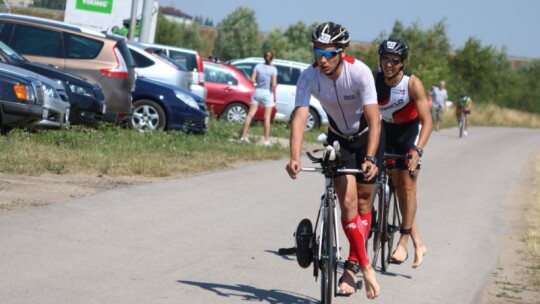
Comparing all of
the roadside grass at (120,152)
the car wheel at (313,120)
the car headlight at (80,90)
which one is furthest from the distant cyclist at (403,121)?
the car wheel at (313,120)

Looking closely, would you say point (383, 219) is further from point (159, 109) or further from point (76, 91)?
point (159, 109)

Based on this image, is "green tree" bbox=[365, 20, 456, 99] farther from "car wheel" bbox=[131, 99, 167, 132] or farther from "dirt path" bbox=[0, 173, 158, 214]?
"dirt path" bbox=[0, 173, 158, 214]

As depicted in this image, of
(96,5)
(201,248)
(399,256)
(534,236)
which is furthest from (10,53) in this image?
(96,5)

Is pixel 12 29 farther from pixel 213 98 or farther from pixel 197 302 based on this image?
pixel 197 302

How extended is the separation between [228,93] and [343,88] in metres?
19.5

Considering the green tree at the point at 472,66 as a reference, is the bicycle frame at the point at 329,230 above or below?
below

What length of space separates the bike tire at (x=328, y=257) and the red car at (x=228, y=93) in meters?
19.5

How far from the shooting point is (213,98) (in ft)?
88.4

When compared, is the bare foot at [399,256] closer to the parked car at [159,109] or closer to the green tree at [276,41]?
the parked car at [159,109]

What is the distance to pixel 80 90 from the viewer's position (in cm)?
1731

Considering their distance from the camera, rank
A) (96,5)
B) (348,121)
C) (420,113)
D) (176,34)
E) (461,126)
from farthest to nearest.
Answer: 1. (176,34)
2. (96,5)
3. (461,126)
4. (420,113)
5. (348,121)

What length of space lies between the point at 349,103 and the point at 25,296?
2.46 m

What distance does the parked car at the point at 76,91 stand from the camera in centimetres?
1709

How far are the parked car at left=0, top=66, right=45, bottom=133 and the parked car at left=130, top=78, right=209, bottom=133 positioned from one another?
5.23 metres
